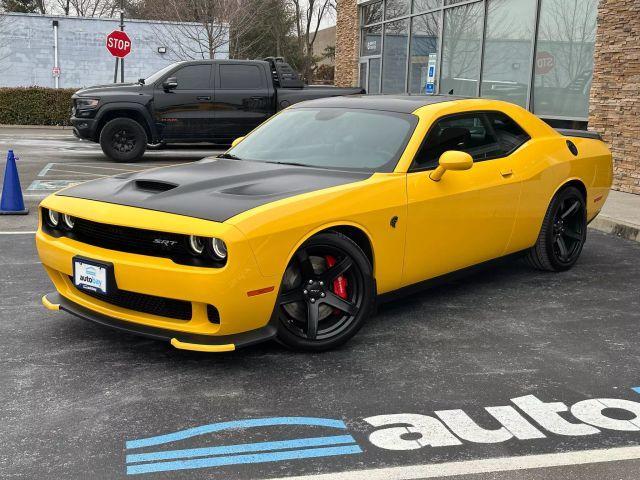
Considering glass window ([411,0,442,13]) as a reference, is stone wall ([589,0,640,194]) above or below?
below

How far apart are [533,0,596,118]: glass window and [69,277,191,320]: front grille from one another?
9717 millimetres

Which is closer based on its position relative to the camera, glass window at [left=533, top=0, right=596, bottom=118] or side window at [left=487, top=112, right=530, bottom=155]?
side window at [left=487, top=112, right=530, bottom=155]

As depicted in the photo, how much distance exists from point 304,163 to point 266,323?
1.44 metres

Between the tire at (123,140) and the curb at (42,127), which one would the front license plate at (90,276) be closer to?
the tire at (123,140)

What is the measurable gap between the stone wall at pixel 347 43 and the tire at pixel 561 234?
1737cm

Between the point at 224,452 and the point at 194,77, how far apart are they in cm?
1286

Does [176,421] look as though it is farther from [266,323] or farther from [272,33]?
[272,33]

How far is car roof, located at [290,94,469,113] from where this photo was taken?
5461mm

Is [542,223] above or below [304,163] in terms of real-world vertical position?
below

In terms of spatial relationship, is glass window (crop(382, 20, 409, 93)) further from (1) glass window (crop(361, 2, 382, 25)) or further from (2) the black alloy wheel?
(2) the black alloy wheel

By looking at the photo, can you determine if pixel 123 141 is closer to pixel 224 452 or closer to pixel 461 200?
pixel 461 200

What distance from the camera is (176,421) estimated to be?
3.54m

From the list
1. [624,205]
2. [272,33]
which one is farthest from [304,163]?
[272,33]

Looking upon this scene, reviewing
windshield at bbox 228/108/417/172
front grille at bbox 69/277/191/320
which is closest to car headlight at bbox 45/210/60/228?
front grille at bbox 69/277/191/320
